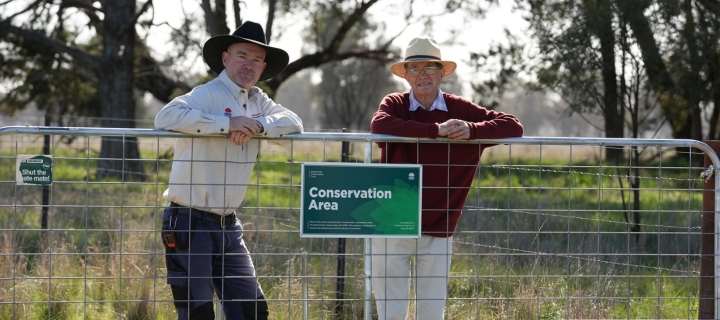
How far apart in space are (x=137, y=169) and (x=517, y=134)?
29.1 ft

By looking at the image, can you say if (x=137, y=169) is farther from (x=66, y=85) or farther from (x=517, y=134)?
(x=66, y=85)

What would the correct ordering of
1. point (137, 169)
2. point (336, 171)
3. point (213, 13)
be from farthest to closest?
1. point (213, 13)
2. point (137, 169)
3. point (336, 171)

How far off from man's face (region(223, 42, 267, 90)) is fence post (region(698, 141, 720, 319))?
288 cm

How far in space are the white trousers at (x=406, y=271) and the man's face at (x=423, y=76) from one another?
2.93 feet

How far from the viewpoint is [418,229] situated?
4832mm

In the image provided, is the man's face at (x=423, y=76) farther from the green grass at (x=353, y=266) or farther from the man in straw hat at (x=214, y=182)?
the man in straw hat at (x=214, y=182)

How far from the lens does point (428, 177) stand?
5.04m

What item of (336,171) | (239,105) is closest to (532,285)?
(336,171)

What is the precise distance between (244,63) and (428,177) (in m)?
1.28

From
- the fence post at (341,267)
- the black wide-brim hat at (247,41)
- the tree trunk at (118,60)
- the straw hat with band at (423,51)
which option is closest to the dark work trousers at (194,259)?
the black wide-brim hat at (247,41)

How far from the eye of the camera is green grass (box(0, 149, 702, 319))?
16.4ft

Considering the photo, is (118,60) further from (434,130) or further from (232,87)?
(434,130)

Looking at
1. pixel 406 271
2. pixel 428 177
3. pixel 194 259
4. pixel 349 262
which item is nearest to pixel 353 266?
pixel 349 262

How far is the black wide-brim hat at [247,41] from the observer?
4958mm
